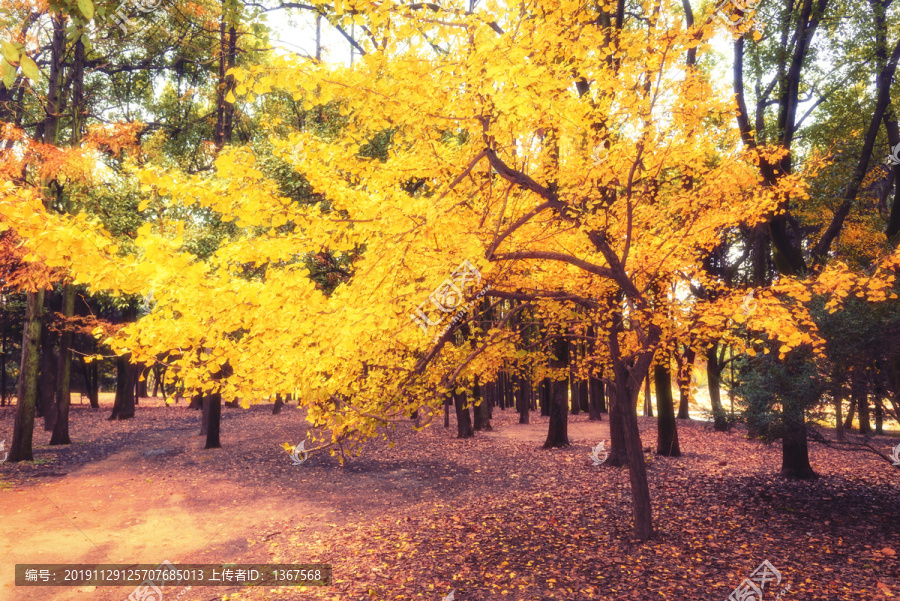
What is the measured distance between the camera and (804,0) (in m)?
9.52

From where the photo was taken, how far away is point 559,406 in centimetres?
1543

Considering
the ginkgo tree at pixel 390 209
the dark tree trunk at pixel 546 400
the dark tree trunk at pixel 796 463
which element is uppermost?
the ginkgo tree at pixel 390 209

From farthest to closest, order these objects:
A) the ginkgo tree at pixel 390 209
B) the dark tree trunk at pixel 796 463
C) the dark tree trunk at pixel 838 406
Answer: the dark tree trunk at pixel 796 463 → the dark tree trunk at pixel 838 406 → the ginkgo tree at pixel 390 209

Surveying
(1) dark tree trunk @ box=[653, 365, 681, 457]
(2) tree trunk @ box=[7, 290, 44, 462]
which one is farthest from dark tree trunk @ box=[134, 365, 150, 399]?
(1) dark tree trunk @ box=[653, 365, 681, 457]

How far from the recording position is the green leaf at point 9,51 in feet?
7.04

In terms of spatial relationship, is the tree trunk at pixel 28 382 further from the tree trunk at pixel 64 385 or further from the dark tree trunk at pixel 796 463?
the dark tree trunk at pixel 796 463

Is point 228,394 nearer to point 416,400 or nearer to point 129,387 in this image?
point 416,400

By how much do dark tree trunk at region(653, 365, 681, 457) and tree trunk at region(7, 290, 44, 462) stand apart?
53.1 ft

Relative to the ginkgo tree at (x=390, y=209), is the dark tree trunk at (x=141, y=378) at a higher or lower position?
lower

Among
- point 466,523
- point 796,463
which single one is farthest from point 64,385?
point 796,463

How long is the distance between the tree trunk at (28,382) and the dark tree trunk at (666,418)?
16177 millimetres

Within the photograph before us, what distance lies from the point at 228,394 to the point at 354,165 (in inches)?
109

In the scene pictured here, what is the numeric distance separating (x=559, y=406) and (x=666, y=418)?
3252 millimetres

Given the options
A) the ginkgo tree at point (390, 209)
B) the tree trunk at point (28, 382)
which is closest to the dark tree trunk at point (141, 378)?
the ginkgo tree at point (390, 209)
